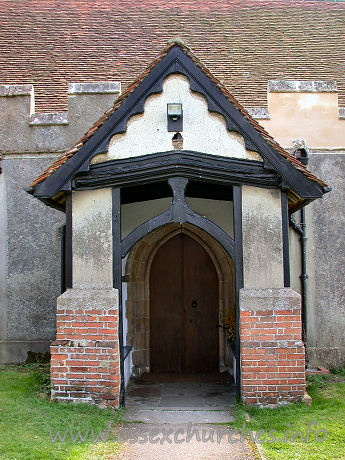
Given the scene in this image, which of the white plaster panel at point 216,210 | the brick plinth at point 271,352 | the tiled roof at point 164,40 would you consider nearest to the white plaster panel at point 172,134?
the brick plinth at point 271,352

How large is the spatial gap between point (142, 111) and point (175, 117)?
1.42ft

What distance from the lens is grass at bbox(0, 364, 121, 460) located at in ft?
16.6

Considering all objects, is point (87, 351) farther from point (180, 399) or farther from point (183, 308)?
point (183, 308)

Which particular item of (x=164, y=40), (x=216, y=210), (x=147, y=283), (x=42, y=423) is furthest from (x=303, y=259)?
(x=164, y=40)

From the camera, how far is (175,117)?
22.3 feet

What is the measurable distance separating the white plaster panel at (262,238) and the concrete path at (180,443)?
6.23 feet

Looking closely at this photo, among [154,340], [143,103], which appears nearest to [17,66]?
[143,103]

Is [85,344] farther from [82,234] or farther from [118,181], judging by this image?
[118,181]

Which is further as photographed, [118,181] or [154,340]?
[154,340]

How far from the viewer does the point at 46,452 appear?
501 centimetres

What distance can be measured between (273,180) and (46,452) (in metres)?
4.15

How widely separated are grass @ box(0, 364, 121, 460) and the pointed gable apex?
2643mm

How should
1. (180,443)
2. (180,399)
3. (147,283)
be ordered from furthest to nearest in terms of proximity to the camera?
(147,283), (180,399), (180,443)

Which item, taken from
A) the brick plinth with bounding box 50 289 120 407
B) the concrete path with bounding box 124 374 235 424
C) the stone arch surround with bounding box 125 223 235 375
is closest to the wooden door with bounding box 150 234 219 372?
the stone arch surround with bounding box 125 223 235 375
